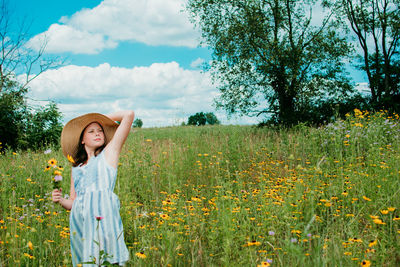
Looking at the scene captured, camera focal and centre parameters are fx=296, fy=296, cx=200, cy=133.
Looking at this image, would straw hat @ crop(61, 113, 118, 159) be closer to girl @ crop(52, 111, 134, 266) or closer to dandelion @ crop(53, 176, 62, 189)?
girl @ crop(52, 111, 134, 266)

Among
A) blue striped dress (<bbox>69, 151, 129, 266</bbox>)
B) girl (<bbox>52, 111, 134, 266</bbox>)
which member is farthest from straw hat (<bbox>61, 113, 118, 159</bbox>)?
blue striped dress (<bbox>69, 151, 129, 266</bbox>)

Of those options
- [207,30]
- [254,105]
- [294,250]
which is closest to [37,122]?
[207,30]

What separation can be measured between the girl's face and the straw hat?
4 cm

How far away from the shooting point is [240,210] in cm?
351

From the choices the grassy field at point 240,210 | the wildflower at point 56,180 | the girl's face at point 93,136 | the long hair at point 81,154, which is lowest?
the grassy field at point 240,210

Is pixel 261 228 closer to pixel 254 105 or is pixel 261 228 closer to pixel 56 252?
pixel 56 252

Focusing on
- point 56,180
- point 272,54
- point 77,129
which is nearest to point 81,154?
point 77,129

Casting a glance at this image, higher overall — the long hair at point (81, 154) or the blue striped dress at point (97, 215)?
the long hair at point (81, 154)

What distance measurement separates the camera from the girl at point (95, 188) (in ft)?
7.54

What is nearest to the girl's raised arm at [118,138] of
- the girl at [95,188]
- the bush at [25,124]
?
the girl at [95,188]

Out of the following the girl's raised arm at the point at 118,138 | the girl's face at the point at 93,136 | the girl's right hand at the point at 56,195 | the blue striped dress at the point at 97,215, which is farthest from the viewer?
the girl's face at the point at 93,136

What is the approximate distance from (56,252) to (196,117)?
44761 mm

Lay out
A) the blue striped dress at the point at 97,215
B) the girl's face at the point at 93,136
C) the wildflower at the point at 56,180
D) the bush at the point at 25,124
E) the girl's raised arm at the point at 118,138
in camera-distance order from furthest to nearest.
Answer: the bush at the point at 25,124 < the girl's face at the point at 93,136 < the girl's raised arm at the point at 118,138 < the blue striped dress at the point at 97,215 < the wildflower at the point at 56,180

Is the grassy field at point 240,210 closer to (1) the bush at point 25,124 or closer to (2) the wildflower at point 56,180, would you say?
(2) the wildflower at point 56,180
